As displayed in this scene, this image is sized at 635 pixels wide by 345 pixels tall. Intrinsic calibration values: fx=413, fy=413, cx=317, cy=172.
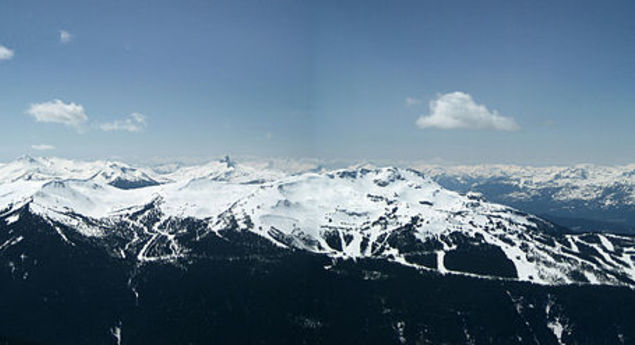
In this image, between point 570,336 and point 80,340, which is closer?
point 80,340

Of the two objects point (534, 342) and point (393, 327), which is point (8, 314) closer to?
point (393, 327)

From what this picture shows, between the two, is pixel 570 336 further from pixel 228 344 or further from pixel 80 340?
pixel 80 340

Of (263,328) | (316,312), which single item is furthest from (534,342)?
(263,328)

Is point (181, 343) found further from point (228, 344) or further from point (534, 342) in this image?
point (534, 342)

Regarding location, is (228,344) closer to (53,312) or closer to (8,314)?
(53,312)

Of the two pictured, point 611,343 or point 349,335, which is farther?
point 611,343

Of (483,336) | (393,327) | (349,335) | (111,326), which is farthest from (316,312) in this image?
(111,326)

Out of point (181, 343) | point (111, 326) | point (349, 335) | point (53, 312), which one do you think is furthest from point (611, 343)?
point (53, 312)
